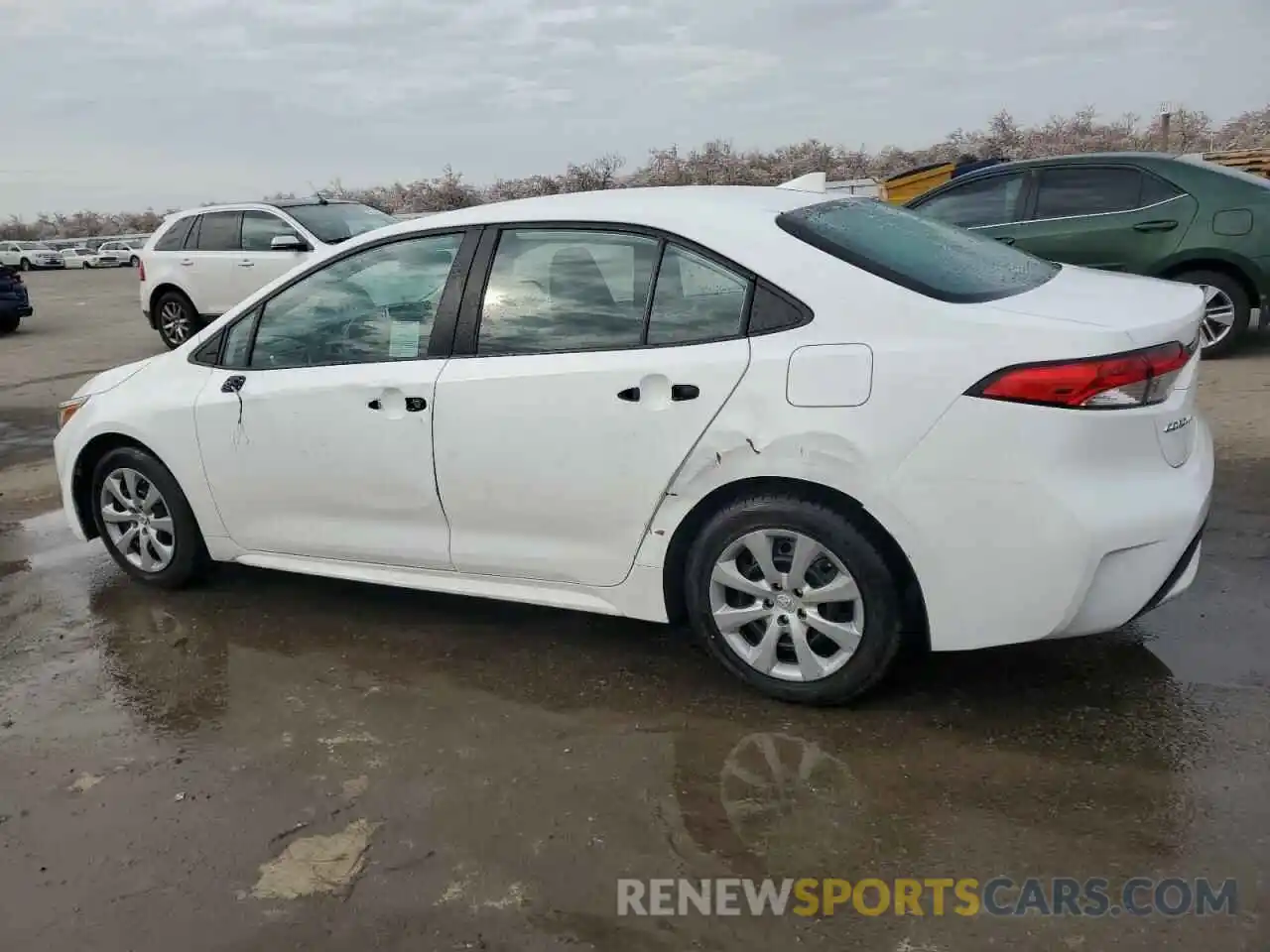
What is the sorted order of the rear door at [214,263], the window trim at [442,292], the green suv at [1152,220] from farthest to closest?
the rear door at [214,263], the green suv at [1152,220], the window trim at [442,292]

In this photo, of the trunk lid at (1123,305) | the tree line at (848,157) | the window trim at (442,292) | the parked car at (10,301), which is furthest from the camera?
the tree line at (848,157)

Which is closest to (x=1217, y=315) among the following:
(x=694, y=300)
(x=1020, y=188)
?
(x=1020, y=188)

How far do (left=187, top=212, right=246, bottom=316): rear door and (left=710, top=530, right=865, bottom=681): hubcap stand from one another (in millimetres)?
10580

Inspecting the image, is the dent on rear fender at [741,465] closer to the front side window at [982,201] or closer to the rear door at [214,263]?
the front side window at [982,201]

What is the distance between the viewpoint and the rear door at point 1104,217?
798cm

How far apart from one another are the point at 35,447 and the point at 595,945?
7.17m

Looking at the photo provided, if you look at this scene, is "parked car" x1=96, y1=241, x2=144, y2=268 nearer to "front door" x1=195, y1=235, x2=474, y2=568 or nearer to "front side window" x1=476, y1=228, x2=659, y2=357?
"front door" x1=195, y1=235, x2=474, y2=568

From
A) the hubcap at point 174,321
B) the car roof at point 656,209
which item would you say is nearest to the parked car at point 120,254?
the hubcap at point 174,321

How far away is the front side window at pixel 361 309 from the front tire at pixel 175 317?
967 centimetres

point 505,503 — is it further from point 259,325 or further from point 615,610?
point 259,325

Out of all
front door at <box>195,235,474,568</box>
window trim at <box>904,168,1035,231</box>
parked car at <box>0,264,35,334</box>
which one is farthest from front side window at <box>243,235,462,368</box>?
parked car at <box>0,264,35,334</box>

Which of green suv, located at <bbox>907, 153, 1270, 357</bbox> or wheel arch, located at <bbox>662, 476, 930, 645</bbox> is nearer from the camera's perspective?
wheel arch, located at <bbox>662, 476, 930, 645</bbox>

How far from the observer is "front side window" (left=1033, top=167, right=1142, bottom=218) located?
8180mm

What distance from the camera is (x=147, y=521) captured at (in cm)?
471
